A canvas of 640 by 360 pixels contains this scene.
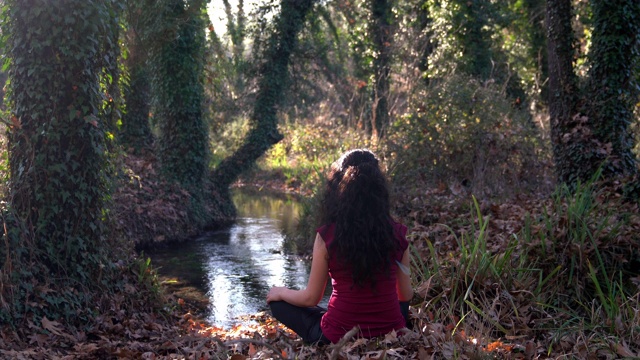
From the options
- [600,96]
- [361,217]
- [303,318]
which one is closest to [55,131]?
[303,318]

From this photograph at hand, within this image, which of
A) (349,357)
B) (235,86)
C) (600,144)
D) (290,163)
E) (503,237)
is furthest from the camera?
(290,163)

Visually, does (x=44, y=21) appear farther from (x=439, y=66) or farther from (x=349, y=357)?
(x=439, y=66)

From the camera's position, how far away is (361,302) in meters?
4.35

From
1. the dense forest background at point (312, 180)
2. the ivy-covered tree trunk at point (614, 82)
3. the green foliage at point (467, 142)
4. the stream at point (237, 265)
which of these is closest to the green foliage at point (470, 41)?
the dense forest background at point (312, 180)

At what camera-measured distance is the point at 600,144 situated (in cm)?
1005

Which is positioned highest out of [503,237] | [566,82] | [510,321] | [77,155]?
[566,82]

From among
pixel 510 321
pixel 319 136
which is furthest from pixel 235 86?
pixel 510 321

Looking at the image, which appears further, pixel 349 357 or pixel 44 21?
pixel 44 21

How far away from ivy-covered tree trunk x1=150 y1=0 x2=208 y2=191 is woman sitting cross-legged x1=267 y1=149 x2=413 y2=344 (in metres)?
10.4

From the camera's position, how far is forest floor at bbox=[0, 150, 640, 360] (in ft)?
14.5

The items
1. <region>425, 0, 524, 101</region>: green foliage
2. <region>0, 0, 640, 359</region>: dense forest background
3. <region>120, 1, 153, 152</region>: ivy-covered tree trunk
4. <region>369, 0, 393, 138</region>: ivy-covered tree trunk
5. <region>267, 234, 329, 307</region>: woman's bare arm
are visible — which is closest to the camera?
<region>267, 234, 329, 307</region>: woman's bare arm

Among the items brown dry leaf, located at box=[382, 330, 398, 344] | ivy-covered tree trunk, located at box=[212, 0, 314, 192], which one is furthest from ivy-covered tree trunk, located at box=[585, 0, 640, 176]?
ivy-covered tree trunk, located at box=[212, 0, 314, 192]

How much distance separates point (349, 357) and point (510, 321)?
2.04 m

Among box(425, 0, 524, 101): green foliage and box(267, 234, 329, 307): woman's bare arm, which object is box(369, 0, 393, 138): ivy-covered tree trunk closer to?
box(425, 0, 524, 101): green foliage
